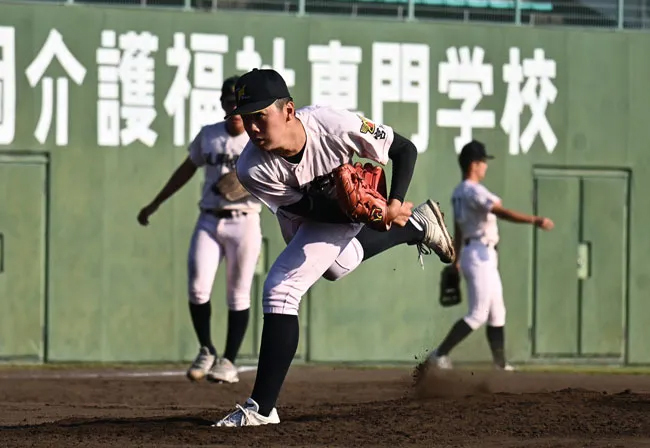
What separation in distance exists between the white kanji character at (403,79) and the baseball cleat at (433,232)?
22.2 ft

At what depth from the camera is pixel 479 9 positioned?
1579 centimetres

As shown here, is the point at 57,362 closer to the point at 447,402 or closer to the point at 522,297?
the point at 522,297

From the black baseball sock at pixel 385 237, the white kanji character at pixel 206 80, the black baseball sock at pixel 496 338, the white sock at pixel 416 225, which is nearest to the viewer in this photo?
the black baseball sock at pixel 385 237

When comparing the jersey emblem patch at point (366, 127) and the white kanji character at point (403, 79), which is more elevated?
the white kanji character at point (403, 79)

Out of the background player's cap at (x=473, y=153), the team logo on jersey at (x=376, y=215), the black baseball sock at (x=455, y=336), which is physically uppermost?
the background player's cap at (x=473, y=153)

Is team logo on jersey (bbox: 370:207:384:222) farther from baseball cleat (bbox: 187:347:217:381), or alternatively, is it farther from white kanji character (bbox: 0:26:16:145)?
white kanji character (bbox: 0:26:16:145)

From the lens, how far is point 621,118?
1591cm

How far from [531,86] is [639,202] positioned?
186 centimetres

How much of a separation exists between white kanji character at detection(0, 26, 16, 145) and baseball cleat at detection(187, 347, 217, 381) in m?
4.58

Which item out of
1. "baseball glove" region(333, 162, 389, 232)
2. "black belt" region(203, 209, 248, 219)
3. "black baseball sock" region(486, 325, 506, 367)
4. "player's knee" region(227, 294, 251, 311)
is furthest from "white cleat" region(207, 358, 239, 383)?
"baseball glove" region(333, 162, 389, 232)

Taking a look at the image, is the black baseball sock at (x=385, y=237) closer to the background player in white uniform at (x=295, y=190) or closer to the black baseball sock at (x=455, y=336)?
the background player in white uniform at (x=295, y=190)

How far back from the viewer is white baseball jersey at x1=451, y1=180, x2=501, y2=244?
1236cm

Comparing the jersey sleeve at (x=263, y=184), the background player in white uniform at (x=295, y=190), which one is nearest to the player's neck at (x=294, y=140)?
the background player in white uniform at (x=295, y=190)

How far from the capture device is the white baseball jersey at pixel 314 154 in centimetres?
715
